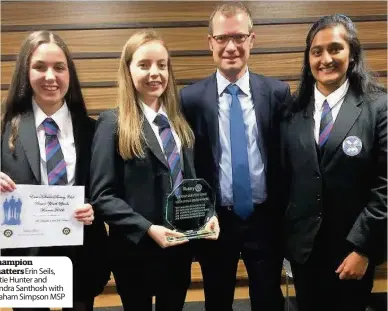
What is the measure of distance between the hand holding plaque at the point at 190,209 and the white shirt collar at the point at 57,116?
0.48m

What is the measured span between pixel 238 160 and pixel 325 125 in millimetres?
351

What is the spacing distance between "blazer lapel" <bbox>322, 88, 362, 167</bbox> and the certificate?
88cm

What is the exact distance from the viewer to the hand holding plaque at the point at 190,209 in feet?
5.02

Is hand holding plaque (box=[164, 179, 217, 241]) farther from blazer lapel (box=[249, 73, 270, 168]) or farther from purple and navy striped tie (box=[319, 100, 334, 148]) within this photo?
purple and navy striped tie (box=[319, 100, 334, 148])

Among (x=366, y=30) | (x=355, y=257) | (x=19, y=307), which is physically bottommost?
(x=19, y=307)

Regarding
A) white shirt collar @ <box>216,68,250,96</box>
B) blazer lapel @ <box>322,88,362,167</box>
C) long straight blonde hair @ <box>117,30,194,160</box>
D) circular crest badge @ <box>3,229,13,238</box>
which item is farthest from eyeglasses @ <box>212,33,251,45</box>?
circular crest badge @ <box>3,229,13,238</box>

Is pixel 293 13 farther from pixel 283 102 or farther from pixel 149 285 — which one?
pixel 149 285

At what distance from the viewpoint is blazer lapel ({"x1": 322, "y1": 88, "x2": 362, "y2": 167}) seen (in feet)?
5.30

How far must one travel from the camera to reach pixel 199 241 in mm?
1796

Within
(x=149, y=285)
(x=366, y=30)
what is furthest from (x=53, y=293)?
(x=366, y=30)

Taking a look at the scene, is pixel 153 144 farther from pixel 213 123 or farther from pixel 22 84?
pixel 22 84

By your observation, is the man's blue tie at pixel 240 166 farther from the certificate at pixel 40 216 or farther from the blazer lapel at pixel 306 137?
the certificate at pixel 40 216

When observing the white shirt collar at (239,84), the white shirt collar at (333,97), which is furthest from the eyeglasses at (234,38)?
the white shirt collar at (333,97)

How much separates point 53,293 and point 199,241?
0.58m
